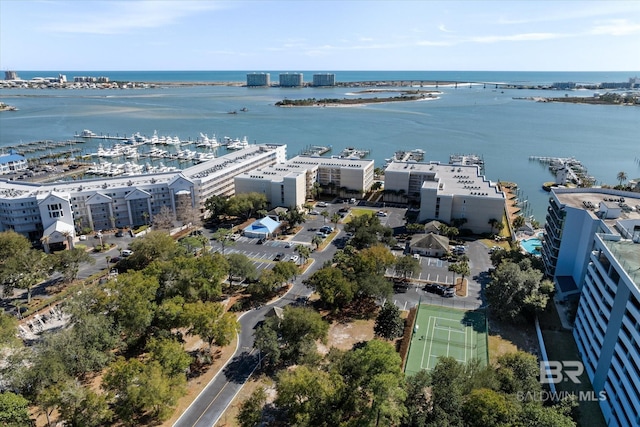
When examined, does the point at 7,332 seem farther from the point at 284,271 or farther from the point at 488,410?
the point at 488,410

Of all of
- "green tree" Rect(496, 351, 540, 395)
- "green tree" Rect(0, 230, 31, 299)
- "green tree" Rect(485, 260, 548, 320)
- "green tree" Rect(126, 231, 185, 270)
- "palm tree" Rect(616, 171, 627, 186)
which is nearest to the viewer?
"green tree" Rect(496, 351, 540, 395)

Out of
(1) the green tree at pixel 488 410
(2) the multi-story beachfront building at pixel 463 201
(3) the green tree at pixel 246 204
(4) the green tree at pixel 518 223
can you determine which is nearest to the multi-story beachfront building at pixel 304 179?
(3) the green tree at pixel 246 204

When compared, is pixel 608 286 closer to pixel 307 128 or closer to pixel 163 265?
pixel 163 265

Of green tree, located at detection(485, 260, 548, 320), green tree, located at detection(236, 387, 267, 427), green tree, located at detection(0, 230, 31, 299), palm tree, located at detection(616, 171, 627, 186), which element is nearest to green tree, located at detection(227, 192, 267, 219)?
green tree, located at detection(0, 230, 31, 299)

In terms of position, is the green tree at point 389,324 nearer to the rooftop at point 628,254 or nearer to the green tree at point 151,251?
the rooftop at point 628,254

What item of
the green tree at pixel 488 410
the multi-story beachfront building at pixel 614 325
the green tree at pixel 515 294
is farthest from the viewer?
the green tree at pixel 515 294

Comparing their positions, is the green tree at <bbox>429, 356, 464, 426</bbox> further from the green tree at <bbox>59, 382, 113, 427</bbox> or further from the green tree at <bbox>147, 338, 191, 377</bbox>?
the green tree at <bbox>59, 382, 113, 427</bbox>

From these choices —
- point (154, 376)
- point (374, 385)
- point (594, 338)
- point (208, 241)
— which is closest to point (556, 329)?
point (594, 338)
